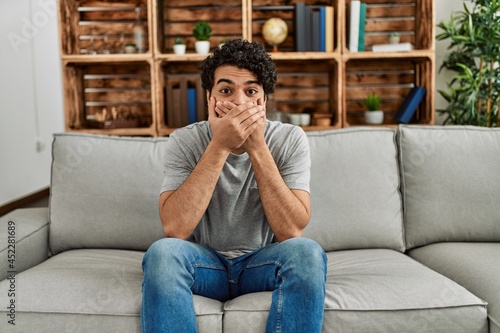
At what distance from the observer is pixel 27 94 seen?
14.4ft

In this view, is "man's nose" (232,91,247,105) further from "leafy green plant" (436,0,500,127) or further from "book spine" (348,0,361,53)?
"leafy green plant" (436,0,500,127)

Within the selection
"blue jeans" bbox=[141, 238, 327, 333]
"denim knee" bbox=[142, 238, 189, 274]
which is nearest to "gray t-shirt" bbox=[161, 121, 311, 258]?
"blue jeans" bbox=[141, 238, 327, 333]

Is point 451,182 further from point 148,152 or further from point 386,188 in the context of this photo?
point 148,152

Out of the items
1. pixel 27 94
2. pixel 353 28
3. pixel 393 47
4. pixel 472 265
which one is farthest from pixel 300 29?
pixel 27 94

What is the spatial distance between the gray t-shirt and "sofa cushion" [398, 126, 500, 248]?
1.88 ft

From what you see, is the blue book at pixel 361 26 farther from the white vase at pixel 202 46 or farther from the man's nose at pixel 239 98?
the man's nose at pixel 239 98

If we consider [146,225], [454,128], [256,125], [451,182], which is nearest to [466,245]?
[451,182]

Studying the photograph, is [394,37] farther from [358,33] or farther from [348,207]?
[348,207]

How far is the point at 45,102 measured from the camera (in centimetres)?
459

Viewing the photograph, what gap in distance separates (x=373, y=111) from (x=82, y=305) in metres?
2.20

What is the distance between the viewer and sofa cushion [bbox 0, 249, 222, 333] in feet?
5.01

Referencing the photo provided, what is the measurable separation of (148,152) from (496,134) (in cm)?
138

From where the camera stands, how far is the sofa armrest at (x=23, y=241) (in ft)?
6.01

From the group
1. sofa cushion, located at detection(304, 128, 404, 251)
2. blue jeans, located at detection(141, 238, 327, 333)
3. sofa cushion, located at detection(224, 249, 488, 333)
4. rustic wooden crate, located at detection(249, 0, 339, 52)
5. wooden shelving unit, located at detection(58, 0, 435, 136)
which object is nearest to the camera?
blue jeans, located at detection(141, 238, 327, 333)
